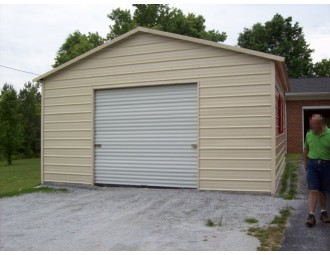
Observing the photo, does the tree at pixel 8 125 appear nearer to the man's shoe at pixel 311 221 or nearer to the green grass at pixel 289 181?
the green grass at pixel 289 181

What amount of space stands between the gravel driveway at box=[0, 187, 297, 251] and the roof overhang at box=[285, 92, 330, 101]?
1035cm

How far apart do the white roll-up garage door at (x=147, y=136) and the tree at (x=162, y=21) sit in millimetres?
21469

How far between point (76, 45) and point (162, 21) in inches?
390

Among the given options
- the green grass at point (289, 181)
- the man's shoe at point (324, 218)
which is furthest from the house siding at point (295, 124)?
the man's shoe at point (324, 218)

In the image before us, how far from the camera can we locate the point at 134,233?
5.33m

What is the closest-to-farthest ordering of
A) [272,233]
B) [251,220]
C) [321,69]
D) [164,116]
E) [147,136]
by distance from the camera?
[272,233] → [251,220] → [164,116] → [147,136] → [321,69]

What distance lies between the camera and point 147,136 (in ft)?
30.3

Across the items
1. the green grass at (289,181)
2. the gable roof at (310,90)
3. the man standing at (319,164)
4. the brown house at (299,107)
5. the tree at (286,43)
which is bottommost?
the green grass at (289,181)

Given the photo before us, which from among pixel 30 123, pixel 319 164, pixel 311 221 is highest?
pixel 30 123

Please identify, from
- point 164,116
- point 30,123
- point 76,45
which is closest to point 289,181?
point 164,116

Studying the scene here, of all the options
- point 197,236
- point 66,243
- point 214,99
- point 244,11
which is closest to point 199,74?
point 214,99

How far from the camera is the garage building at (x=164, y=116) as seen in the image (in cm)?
809

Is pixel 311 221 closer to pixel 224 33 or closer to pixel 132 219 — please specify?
pixel 132 219

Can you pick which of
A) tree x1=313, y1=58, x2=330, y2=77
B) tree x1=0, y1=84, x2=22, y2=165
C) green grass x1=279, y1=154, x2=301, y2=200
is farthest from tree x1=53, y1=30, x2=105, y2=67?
tree x1=313, y1=58, x2=330, y2=77
